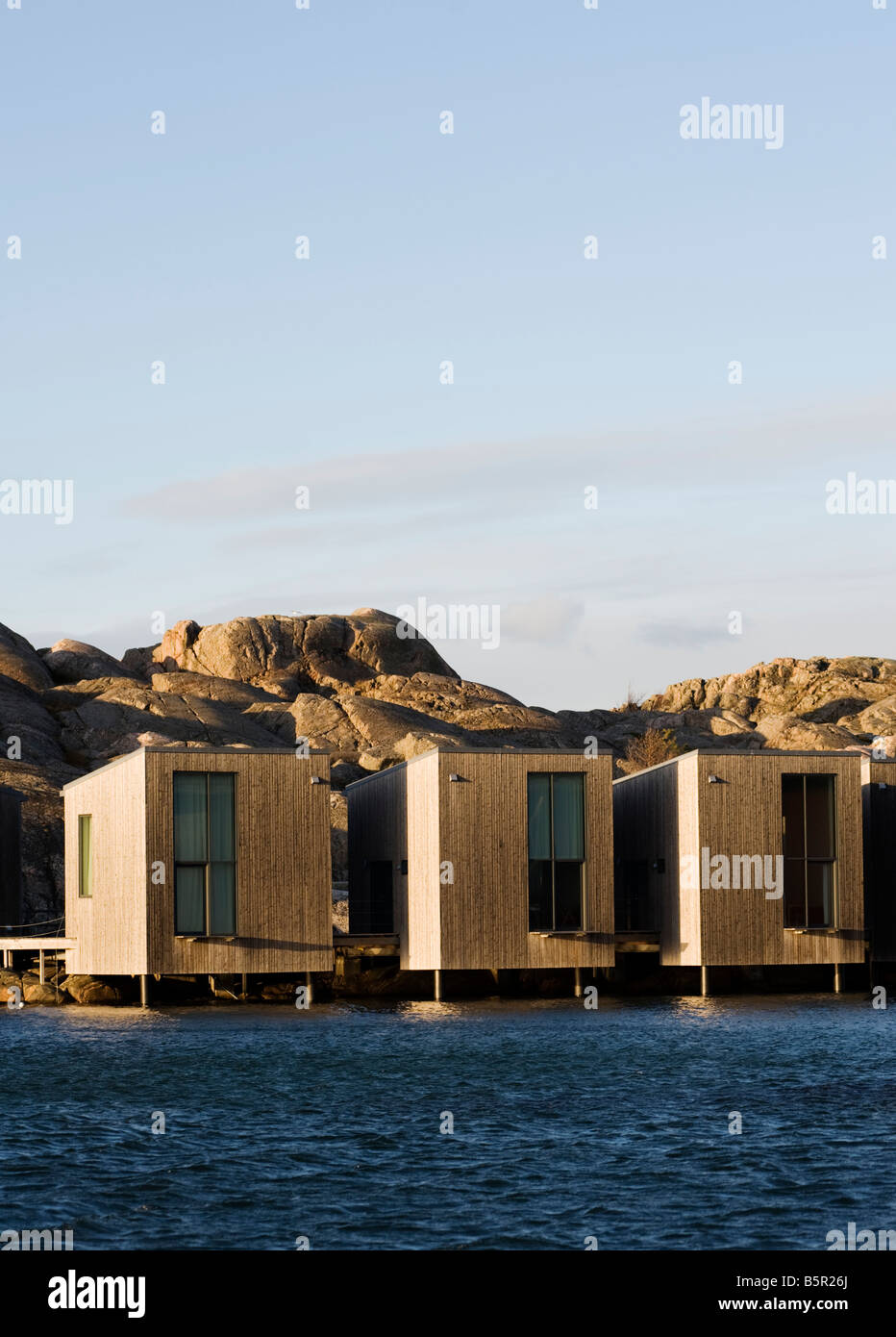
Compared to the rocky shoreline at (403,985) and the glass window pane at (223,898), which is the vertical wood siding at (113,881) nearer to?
the glass window pane at (223,898)

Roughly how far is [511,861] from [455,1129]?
20951mm

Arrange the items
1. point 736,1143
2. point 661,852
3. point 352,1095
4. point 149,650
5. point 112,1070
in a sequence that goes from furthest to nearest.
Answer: point 149,650 → point 661,852 → point 112,1070 → point 352,1095 → point 736,1143

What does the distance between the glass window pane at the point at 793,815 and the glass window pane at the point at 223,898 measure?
1649cm

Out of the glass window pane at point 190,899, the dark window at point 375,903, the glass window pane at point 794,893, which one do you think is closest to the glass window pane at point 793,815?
the glass window pane at point 794,893

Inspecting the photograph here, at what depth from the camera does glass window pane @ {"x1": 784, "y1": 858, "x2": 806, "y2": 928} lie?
171ft

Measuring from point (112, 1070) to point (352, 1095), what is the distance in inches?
247

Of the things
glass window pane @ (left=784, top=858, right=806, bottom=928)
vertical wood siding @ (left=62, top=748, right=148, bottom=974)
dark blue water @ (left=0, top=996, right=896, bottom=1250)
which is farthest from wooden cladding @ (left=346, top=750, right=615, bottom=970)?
vertical wood siding @ (left=62, top=748, right=148, bottom=974)

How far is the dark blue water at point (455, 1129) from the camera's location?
23031 mm

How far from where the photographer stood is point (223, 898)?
49375mm

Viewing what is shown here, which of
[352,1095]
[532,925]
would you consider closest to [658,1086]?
[352,1095]

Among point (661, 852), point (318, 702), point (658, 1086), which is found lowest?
point (658, 1086)
